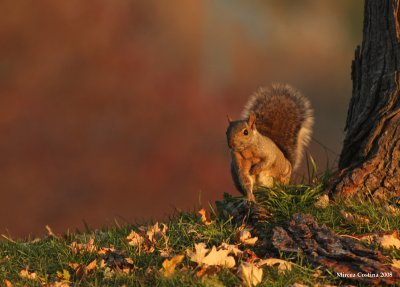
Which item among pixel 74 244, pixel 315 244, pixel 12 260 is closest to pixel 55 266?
pixel 74 244

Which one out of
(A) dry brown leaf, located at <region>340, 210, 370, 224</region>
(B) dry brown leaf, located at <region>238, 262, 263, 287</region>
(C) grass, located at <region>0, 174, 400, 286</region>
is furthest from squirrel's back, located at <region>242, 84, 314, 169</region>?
(B) dry brown leaf, located at <region>238, 262, 263, 287</region>

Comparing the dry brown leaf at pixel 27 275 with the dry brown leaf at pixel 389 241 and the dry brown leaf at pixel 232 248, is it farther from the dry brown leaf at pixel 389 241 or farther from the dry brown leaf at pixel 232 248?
the dry brown leaf at pixel 389 241

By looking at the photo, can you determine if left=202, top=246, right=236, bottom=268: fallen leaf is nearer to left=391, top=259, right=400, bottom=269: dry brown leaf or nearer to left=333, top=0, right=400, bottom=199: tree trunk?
left=391, top=259, right=400, bottom=269: dry brown leaf

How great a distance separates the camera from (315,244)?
5121 millimetres

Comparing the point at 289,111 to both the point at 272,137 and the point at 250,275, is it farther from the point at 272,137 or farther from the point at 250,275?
the point at 250,275

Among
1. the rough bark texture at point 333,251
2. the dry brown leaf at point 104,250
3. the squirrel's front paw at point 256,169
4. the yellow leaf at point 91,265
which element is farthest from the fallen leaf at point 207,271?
the squirrel's front paw at point 256,169

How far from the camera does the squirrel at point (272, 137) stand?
746 centimetres

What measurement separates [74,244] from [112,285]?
1.17m

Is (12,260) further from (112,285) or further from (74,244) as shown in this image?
(112,285)

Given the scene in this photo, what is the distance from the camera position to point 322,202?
6.37 meters

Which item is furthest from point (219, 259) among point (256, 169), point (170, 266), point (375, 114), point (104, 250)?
point (375, 114)

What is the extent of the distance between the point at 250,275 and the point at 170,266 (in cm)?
63

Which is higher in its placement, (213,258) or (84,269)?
(213,258)

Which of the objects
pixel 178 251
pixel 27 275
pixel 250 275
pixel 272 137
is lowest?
pixel 27 275
